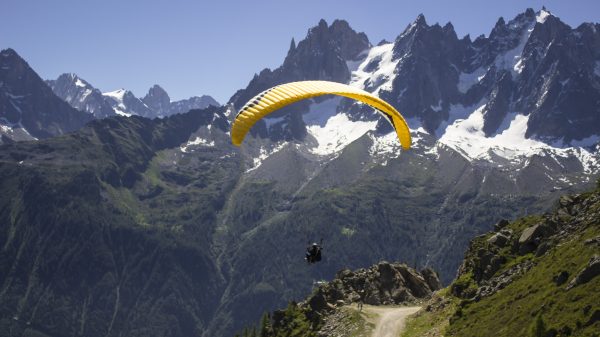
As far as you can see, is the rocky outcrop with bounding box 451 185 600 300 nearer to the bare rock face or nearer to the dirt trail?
the dirt trail

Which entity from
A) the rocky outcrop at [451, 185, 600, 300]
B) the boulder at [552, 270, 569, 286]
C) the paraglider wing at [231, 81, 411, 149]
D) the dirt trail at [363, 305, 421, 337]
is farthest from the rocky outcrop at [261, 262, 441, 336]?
the paraglider wing at [231, 81, 411, 149]

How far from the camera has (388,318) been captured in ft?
284

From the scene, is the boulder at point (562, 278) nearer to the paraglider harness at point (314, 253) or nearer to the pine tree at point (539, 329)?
the pine tree at point (539, 329)

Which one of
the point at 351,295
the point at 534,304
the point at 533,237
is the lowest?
the point at 351,295

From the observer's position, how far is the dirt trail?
81.2 metres

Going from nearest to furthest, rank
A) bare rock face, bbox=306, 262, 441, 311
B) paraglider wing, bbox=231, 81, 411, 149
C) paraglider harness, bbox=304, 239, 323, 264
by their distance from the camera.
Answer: paraglider wing, bbox=231, 81, 411, 149, paraglider harness, bbox=304, 239, 323, 264, bare rock face, bbox=306, 262, 441, 311

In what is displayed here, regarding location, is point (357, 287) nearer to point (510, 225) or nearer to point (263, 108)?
point (510, 225)

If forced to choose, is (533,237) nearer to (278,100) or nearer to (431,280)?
(431,280)

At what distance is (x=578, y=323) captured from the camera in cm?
5662

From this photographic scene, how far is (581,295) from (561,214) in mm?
22172

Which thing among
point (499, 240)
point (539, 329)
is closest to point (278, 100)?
point (539, 329)

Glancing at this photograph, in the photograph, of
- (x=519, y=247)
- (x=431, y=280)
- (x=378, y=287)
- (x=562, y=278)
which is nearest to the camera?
(x=562, y=278)

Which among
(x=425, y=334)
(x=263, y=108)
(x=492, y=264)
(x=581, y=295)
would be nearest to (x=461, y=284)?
(x=492, y=264)

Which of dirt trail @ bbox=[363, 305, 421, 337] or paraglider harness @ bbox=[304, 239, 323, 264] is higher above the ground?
paraglider harness @ bbox=[304, 239, 323, 264]
